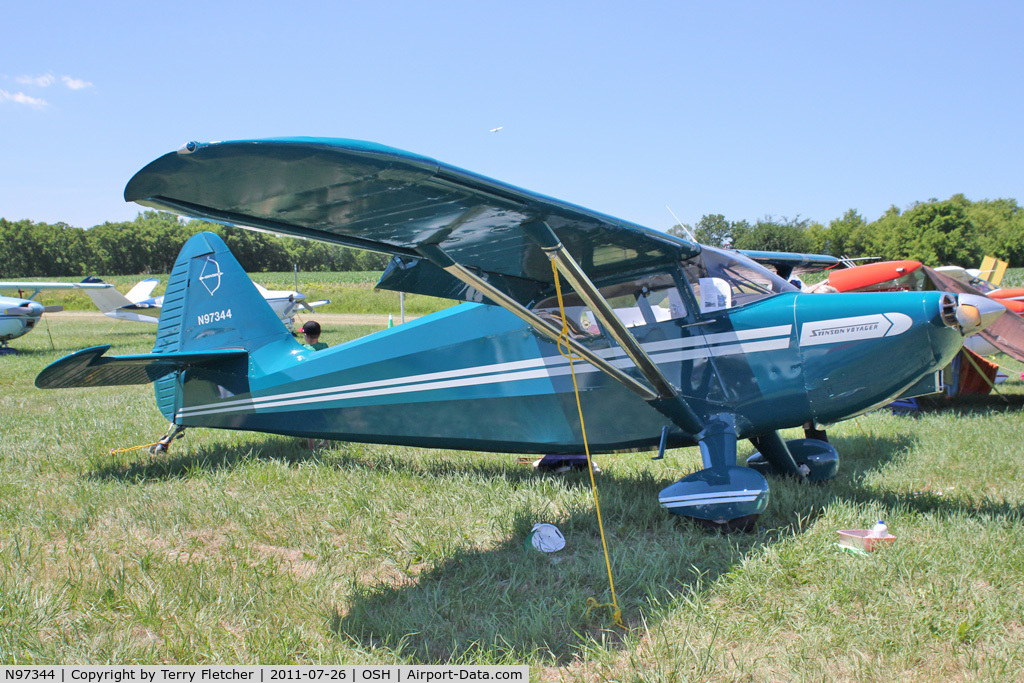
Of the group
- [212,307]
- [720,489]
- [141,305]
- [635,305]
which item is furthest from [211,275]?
[141,305]

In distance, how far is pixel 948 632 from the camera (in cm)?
278

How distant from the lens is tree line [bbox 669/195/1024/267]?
59031 mm

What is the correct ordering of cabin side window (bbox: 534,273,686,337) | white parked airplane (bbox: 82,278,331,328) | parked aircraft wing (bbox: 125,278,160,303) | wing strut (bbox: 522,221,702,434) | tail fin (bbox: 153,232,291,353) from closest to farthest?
wing strut (bbox: 522,221,702,434), cabin side window (bbox: 534,273,686,337), tail fin (bbox: 153,232,291,353), white parked airplane (bbox: 82,278,331,328), parked aircraft wing (bbox: 125,278,160,303)

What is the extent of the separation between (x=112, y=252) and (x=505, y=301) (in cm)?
10531

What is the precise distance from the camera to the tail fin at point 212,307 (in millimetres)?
6016

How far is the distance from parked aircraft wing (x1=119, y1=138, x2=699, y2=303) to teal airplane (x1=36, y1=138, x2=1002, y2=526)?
1cm

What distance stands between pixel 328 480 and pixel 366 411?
72 centimetres

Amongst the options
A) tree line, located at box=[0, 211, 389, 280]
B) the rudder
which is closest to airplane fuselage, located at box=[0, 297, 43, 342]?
the rudder

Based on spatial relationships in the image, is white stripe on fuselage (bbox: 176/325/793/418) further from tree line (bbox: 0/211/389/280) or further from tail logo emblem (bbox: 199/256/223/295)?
tree line (bbox: 0/211/389/280)

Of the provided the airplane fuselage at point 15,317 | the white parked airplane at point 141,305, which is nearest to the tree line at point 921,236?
the white parked airplane at point 141,305

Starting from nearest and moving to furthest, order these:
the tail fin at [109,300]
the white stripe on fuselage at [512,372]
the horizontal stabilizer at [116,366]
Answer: the white stripe on fuselage at [512,372] → the horizontal stabilizer at [116,366] → the tail fin at [109,300]

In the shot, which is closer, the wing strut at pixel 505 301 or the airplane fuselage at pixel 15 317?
the wing strut at pixel 505 301

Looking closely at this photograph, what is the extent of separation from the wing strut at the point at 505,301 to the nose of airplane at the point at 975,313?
6.25 ft

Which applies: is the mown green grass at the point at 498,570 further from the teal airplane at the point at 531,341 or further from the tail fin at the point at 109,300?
the tail fin at the point at 109,300
